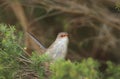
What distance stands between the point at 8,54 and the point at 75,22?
4.88 metres

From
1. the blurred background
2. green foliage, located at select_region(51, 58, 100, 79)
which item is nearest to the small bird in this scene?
green foliage, located at select_region(51, 58, 100, 79)

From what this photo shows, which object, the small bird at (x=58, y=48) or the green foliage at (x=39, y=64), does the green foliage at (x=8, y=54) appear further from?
the small bird at (x=58, y=48)

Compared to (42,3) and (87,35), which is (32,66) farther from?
(87,35)

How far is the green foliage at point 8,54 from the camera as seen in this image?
11.0ft

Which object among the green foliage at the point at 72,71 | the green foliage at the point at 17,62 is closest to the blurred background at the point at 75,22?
the green foliage at the point at 17,62

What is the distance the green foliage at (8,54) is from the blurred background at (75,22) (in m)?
3.05

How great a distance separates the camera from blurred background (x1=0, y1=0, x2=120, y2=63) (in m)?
7.20

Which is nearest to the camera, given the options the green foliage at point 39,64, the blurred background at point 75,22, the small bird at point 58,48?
the green foliage at point 39,64

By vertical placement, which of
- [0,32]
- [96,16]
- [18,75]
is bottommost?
[18,75]

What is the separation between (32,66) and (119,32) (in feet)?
17.6

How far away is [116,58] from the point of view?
922 centimetres

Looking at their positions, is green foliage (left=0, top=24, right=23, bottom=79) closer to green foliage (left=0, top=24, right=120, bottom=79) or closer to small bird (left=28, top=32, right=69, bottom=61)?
green foliage (left=0, top=24, right=120, bottom=79)

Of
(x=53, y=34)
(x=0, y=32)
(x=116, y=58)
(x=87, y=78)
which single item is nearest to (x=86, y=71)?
(x=87, y=78)

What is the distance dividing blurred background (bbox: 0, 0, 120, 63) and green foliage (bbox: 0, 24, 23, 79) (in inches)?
120
